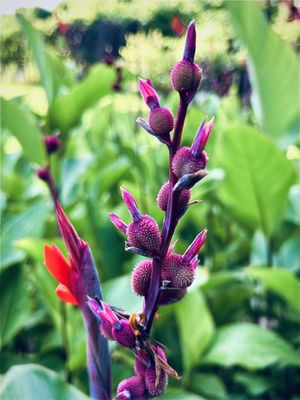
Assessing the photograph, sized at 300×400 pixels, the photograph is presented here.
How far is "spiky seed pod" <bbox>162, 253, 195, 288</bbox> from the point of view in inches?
15.0

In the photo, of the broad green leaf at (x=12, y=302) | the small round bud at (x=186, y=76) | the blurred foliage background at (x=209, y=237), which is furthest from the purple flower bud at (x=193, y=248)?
the broad green leaf at (x=12, y=302)

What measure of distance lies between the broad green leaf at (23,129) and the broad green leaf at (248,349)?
0.65 metres

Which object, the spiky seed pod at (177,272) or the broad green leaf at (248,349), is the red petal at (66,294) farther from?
the broad green leaf at (248,349)

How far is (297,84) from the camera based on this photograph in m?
1.65

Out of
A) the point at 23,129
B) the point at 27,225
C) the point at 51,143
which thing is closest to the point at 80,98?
the point at 23,129

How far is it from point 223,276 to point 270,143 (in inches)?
13.2

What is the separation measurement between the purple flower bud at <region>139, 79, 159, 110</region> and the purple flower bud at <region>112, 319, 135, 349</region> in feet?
0.50

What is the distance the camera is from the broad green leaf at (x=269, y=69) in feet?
5.13

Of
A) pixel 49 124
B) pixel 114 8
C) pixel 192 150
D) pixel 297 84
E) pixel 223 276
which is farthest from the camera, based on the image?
pixel 114 8

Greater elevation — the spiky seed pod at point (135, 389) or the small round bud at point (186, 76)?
the small round bud at point (186, 76)

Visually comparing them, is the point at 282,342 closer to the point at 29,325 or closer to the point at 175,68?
the point at 29,325

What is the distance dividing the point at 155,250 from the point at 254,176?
42.2 inches

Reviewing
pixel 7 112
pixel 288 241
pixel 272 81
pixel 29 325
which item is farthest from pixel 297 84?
pixel 29 325

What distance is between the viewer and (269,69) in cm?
164
